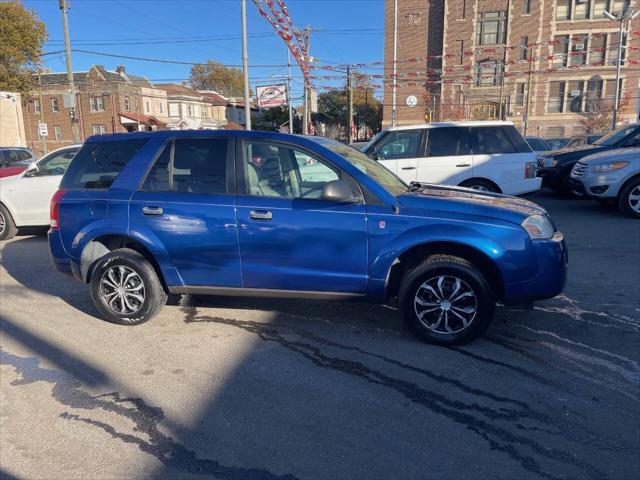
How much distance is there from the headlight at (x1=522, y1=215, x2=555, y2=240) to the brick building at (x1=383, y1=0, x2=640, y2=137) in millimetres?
44998

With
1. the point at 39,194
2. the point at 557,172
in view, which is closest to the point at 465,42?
the point at 557,172

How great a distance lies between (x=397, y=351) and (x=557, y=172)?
10158 millimetres

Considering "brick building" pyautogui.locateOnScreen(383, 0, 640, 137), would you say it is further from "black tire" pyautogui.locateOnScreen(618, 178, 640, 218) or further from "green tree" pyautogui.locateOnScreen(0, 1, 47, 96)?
"black tire" pyautogui.locateOnScreen(618, 178, 640, 218)

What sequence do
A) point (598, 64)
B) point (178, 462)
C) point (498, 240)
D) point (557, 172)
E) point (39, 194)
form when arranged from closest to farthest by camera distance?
point (178, 462), point (498, 240), point (39, 194), point (557, 172), point (598, 64)

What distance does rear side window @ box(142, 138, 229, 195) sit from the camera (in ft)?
14.3

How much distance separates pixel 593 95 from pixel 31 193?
54.5 m

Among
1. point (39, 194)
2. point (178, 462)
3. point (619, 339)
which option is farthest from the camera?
point (39, 194)

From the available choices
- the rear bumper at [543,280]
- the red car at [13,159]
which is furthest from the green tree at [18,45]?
the rear bumper at [543,280]

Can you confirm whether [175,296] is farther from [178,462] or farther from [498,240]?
[498,240]

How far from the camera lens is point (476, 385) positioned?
344 cm

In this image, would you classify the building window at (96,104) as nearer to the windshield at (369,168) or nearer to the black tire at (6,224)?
the black tire at (6,224)

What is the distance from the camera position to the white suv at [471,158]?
907 cm

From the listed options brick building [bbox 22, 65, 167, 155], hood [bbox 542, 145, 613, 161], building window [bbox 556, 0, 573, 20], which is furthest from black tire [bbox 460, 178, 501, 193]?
building window [bbox 556, 0, 573, 20]

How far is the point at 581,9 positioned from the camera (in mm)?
48750
